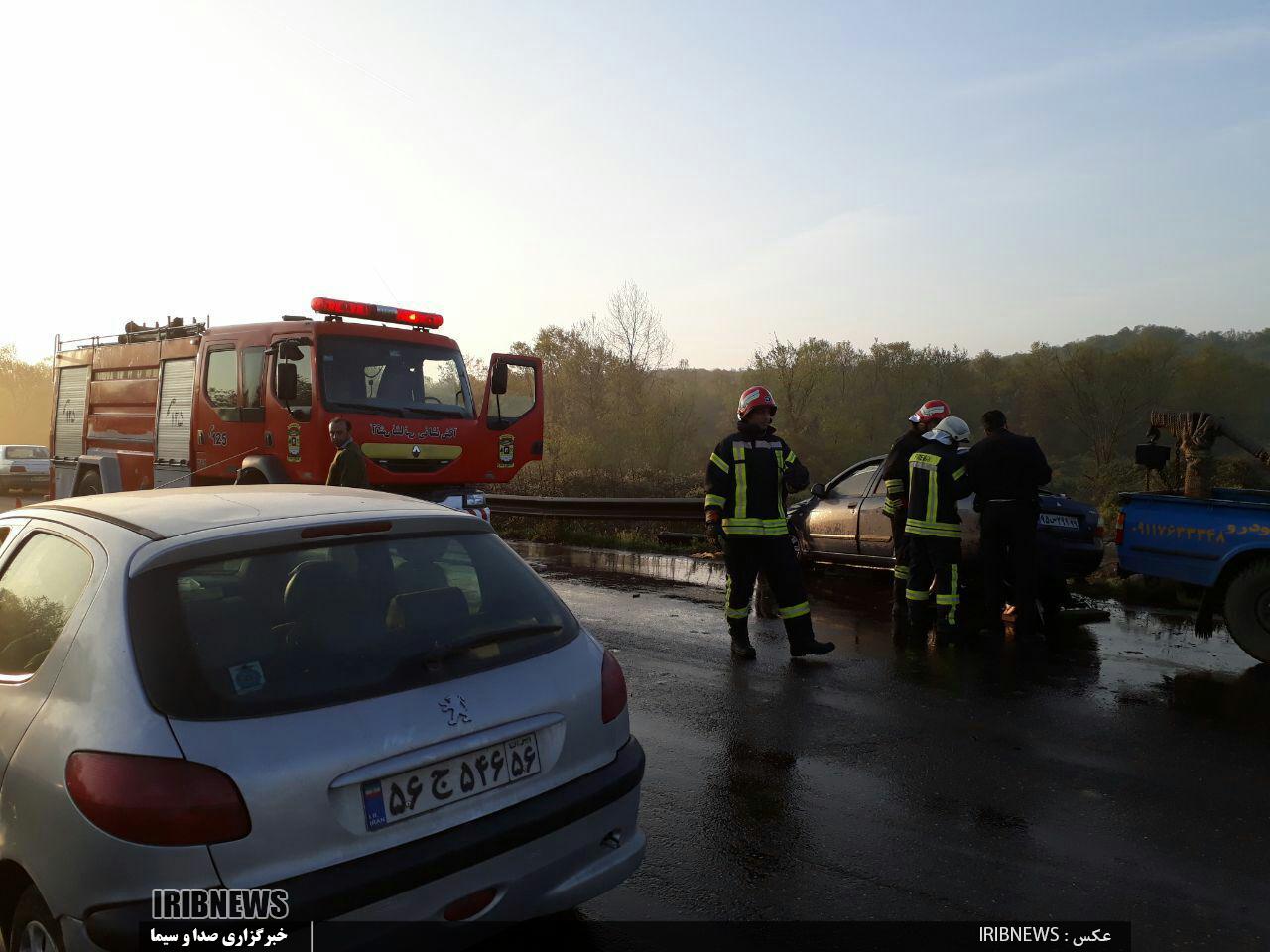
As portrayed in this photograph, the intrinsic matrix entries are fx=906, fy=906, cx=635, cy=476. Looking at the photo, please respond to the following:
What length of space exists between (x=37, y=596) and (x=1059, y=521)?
7579 millimetres

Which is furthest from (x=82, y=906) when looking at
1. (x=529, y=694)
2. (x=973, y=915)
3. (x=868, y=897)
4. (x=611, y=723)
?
(x=973, y=915)

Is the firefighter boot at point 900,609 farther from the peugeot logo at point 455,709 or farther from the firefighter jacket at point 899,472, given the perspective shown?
the peugeot logo at point 455,709

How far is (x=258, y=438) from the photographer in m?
9.67

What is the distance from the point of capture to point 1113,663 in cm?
667

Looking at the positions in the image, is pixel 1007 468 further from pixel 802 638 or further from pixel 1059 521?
pixel 802 638

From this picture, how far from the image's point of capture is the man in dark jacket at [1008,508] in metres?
7.38

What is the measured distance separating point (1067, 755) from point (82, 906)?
14.6ft

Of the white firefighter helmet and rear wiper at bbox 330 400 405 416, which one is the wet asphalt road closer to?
the white firefighter helmet

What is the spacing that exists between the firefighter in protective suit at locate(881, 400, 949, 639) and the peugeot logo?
6.06 metres

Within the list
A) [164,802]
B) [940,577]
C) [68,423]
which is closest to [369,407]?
[940,577]

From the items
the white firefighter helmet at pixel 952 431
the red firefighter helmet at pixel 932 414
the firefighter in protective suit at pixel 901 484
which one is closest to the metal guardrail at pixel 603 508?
the firefighter in protective suit at pixel 901 484

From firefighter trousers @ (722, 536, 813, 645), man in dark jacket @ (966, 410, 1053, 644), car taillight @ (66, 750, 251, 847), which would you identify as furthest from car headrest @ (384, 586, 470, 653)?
man in dark jacket @ (966, 410, 1053, 644)

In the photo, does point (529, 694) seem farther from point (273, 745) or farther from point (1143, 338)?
point (1143, 338)

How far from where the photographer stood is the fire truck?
30.7 ft
